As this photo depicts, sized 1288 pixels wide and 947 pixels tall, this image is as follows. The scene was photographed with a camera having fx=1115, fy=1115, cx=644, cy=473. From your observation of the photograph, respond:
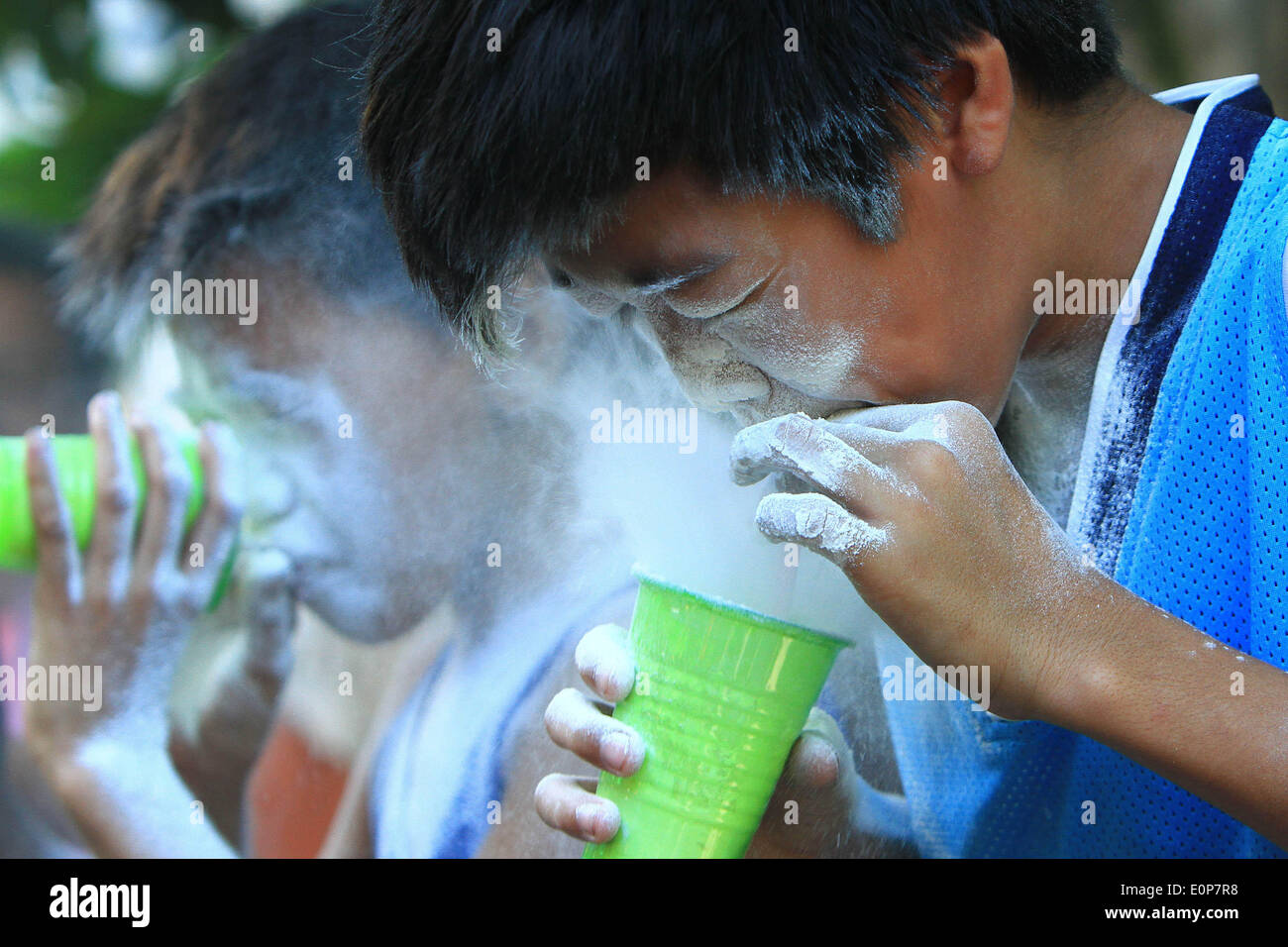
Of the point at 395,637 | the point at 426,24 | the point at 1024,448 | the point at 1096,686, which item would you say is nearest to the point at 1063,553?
the point at 1096,686

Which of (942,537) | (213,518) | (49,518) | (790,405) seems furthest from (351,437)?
(942,537)

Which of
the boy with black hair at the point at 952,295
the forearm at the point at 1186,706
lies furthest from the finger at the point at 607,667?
the forearm at the point at 1186,706

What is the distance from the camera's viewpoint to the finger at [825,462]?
558mm

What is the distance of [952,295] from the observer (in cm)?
66

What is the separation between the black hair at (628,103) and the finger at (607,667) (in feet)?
0.75

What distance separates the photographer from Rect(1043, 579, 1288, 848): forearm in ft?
1.86

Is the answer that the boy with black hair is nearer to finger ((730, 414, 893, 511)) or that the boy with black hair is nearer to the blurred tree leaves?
finger ((730, 414, 893, 511))

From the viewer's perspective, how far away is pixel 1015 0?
66 cm

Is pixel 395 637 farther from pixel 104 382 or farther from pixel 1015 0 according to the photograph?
pixel 1015 0

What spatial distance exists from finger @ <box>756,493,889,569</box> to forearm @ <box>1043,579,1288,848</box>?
0.12 m

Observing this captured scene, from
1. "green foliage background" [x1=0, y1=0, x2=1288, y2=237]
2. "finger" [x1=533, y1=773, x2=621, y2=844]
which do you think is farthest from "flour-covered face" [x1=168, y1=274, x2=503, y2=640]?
"finger" [x1=533, y1=773, x2=621, y2=844]

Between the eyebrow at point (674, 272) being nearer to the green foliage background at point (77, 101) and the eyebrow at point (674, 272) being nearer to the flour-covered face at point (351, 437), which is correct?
the flour-covered face at point (351, 437)
